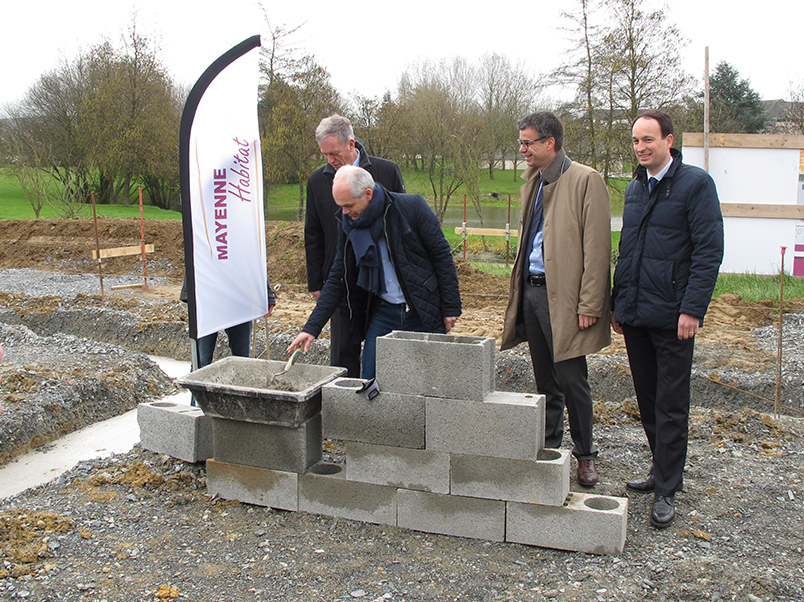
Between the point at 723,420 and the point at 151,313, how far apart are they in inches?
317

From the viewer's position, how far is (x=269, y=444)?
380cm

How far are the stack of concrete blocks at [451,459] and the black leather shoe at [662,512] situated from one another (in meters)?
0.32

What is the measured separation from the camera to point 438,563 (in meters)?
3.31

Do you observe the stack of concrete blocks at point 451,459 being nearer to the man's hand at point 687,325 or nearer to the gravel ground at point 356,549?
the gravel ground at point 356,549

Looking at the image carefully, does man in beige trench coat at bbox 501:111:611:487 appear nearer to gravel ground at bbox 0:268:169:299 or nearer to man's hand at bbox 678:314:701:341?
man's hand at bbox 678:314:701:341

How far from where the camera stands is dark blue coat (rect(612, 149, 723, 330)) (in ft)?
10.7

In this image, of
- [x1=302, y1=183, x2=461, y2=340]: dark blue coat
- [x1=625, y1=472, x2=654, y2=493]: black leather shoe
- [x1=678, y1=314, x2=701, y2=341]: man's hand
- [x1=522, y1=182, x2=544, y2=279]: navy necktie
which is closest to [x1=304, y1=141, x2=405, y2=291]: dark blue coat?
[x1=302, y1=183, x2=461, y2=340]: dark blue coat

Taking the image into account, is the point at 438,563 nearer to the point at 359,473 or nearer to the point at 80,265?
the point at 359,473

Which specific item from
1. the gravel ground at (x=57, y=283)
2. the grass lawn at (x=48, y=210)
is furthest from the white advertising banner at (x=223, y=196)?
the grass lawn at (x=48, y=210)

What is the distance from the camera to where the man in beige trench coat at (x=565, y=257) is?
11.7ft

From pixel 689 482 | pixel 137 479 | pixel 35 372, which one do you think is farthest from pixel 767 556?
pixel 35 372

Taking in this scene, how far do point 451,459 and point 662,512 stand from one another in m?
1.14

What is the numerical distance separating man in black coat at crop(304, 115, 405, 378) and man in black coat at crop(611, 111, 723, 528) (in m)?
1.60

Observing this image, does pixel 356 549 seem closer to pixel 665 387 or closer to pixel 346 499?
pixel 346 499
